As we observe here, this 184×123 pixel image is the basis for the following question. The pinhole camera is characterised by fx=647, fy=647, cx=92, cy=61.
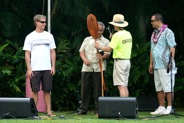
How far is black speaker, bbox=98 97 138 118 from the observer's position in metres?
9.68

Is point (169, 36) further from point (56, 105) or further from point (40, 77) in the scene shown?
point (56, 105)

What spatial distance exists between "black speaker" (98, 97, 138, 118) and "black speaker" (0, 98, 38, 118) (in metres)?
1.05

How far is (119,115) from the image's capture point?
969 centimetres

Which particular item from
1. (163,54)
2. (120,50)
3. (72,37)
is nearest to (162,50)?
(163,54)

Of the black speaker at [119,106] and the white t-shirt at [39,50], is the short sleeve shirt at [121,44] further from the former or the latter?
the black speaker at [119,106]

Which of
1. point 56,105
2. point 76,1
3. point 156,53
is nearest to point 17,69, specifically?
point 56,105

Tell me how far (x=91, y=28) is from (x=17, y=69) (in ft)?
8.81

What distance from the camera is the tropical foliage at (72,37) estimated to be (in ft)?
43.4

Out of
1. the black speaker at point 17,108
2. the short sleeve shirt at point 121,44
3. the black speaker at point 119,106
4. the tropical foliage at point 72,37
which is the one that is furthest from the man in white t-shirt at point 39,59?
the tropical foliage at point 72,37

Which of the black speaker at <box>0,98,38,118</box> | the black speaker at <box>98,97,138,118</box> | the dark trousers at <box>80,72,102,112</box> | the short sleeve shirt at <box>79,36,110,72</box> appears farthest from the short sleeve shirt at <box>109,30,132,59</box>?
the black speaker at <box>0,98,38,118</box>

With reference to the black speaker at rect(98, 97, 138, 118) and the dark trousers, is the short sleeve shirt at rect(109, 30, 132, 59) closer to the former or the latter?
the dark trousers

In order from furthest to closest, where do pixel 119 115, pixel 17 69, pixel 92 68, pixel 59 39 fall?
pixel 59 39, pixel 17 69, pixel 92 68, pixel 119 115

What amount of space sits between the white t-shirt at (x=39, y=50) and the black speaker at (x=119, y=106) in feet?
4.59

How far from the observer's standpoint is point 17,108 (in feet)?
32.2
